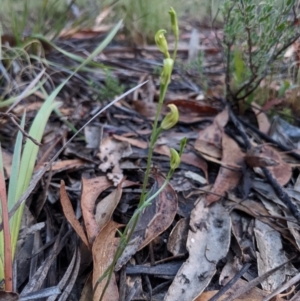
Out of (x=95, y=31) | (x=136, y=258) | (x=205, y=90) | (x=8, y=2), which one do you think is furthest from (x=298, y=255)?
(x=95, y=31)

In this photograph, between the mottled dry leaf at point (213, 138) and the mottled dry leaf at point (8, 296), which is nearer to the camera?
the mottled dry leaf at point (8, 296)

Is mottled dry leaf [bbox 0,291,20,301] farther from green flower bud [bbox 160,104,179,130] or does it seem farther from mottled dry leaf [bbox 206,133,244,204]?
mottled dry leaf [bbox 206,133,244,204]

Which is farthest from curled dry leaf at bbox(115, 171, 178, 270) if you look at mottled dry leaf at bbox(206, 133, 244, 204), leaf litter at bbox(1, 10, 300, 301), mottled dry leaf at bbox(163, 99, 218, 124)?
mottled dry leaf at bbox(163, 99, 218, 124)

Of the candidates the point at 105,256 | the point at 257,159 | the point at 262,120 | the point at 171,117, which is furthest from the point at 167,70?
the point at 262,120

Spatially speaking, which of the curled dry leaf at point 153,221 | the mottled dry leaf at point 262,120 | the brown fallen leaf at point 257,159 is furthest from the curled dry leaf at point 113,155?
the mottled dry leaf at point 262,120

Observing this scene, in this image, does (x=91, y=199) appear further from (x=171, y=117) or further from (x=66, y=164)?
(x=171, y=117)

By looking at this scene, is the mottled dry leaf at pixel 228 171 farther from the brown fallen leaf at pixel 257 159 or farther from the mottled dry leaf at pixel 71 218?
the mottled dry leaf at pixel 71 218
